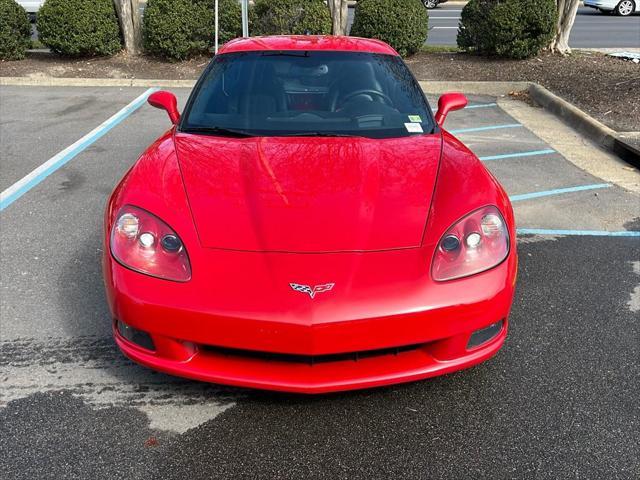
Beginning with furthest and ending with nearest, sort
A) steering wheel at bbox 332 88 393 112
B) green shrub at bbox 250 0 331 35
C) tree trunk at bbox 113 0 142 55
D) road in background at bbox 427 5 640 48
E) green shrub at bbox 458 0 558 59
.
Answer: road in background at bbox 427 5 640 48 → tree trunk at bbox 113 0 142 55 → green shrub at bbox 250 0 331 35 → green shrub at bbox 458 0 558 59 → steering wheel at bbox 332 88 393 112

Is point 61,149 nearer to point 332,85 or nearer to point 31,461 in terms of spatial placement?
point 332,85

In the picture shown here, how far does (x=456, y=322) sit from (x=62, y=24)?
1133 centimetres

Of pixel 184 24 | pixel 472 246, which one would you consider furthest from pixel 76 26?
pixel 472 246

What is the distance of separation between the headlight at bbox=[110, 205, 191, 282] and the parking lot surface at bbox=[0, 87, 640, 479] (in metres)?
0.66

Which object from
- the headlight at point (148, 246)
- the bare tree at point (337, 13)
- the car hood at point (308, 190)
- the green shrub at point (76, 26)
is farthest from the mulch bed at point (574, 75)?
the headlight at point (148, 246)

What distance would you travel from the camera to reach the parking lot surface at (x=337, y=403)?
223cm

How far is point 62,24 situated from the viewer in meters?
11.1

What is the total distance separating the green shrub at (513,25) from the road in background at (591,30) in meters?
4.31

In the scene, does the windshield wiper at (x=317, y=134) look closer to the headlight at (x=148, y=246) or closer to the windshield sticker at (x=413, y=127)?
the windshield sticker at (x=413, y=127)

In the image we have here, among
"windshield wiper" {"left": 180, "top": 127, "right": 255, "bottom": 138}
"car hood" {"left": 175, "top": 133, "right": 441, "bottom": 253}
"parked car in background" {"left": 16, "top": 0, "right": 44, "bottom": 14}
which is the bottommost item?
"parked car in background" {"left": 16, "top": 0, "right": 44, "bottom": 14}

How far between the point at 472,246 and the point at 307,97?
1677 mm

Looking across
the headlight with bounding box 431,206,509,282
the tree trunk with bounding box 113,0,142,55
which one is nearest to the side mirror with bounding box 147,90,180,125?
the headlight with bounding box 431,206,509,282

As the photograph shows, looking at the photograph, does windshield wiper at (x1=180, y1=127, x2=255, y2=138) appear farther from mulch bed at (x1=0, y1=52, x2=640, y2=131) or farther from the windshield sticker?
mulch bed at (x1=0, y1=52, x2=640, y2=131)

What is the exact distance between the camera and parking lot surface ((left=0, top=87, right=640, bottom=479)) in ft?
7.32
